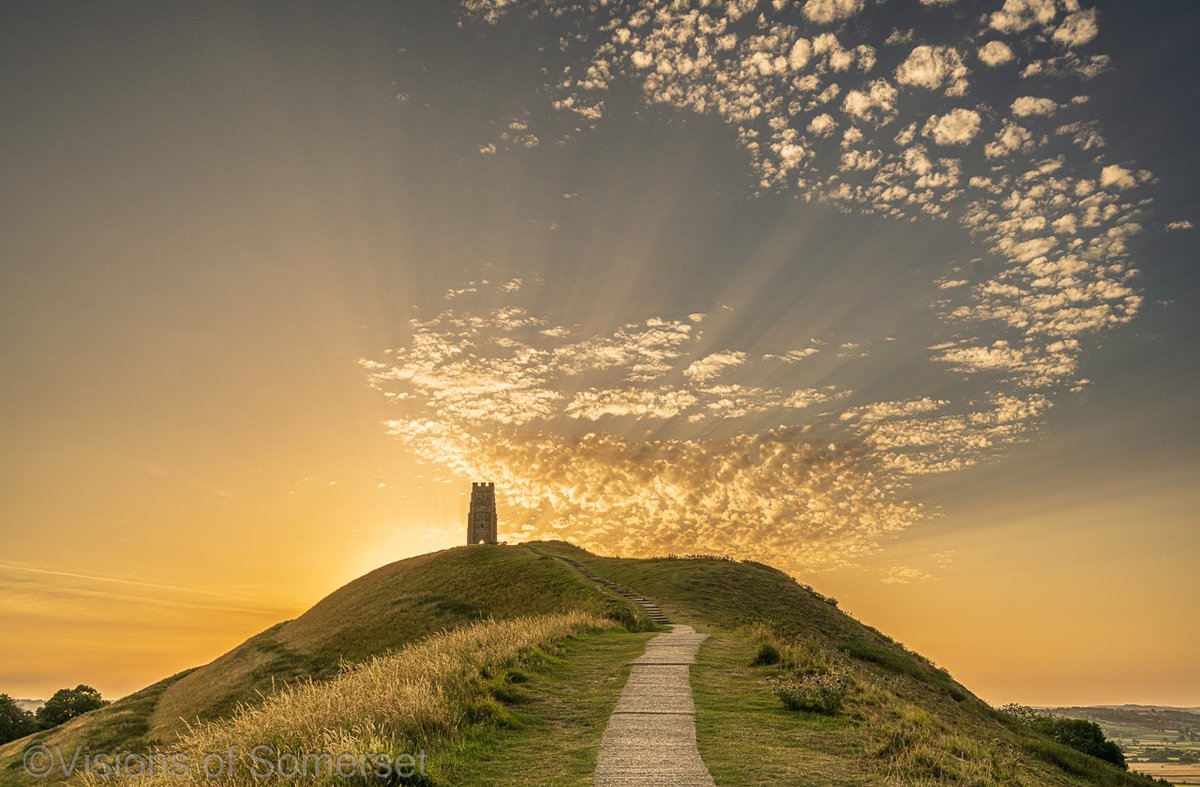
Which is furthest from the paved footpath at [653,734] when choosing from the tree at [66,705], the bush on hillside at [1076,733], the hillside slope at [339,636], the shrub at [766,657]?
the tree at [66,705]

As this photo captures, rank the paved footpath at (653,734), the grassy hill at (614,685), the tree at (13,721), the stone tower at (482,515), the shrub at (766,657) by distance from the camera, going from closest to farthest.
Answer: the paved footpath at (653,734) → the grassy hill at (614,685) → the shrub at (766,657) → the tree at (13,721) → the stone tower at (482,515)

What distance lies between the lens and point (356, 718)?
11766mm

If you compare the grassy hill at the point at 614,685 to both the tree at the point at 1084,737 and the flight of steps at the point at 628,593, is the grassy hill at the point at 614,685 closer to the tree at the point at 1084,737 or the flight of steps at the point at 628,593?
the flight of steps at the point at 628,593

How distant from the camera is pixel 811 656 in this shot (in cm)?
2253

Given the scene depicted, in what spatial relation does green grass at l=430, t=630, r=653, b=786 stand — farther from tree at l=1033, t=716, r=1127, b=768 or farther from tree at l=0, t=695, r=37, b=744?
tree at l=0, t=695, r=37, b=744

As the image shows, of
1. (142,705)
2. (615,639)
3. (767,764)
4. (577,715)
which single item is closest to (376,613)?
(142,705)

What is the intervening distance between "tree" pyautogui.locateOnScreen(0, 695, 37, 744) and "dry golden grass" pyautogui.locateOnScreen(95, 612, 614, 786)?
8626 centimetres

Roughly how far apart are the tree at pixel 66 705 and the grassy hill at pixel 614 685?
1767cm

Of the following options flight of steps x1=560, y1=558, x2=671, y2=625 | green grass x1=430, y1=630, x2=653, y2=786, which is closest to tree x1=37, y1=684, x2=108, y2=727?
flight of steps x1=560, y1=558, x2=671, y2=625

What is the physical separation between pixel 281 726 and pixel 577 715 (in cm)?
586

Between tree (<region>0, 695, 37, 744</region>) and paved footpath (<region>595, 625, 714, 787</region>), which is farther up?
paved footpath (<region>595, 625, 714, 787</region>)

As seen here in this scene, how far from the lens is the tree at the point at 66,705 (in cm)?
7681

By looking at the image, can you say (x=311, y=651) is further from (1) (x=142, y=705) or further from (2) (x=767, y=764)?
(2) (x=767, y=764)

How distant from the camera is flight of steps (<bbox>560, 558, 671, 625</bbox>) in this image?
39.9 metres
